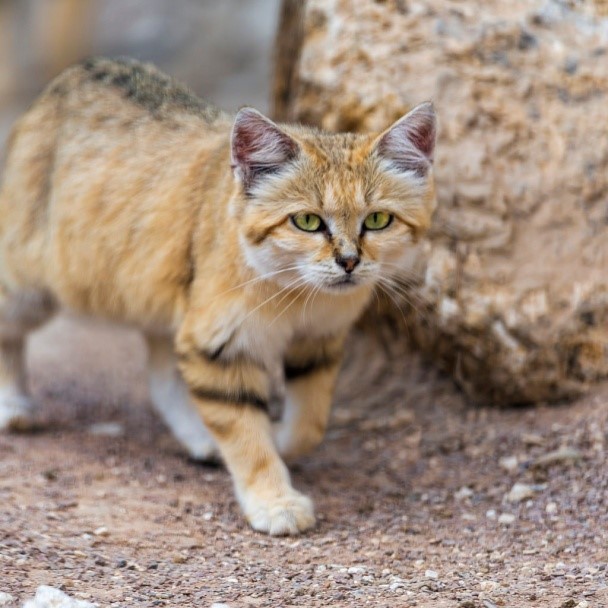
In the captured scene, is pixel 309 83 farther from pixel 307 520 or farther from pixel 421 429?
pixel 307 520

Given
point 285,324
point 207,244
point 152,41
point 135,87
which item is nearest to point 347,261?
point 285,324

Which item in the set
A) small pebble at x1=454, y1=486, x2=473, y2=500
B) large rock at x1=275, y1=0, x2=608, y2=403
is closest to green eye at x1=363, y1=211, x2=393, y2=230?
large rock at x1=275, y1=0, x2=608, y2=403

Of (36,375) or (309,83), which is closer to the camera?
(309,83)

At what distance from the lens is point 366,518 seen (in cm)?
404

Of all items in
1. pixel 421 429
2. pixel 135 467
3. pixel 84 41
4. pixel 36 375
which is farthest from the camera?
pixel 84 41

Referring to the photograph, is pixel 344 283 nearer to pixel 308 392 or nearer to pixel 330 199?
pixel 330 199

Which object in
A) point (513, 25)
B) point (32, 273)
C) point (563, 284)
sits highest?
point (513, 25)

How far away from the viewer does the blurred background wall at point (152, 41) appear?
12531mm

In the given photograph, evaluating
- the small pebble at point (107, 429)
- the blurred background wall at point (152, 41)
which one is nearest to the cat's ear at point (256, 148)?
the small pebble at point (107, 429)

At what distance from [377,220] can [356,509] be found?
1215mm

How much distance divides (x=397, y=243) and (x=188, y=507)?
53.6 inches

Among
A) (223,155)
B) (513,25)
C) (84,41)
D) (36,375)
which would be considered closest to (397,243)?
(223,155)

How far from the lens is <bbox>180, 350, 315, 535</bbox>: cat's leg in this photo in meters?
3.91

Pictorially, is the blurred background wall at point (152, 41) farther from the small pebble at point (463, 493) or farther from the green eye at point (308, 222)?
the green eye at point (308, 222)
